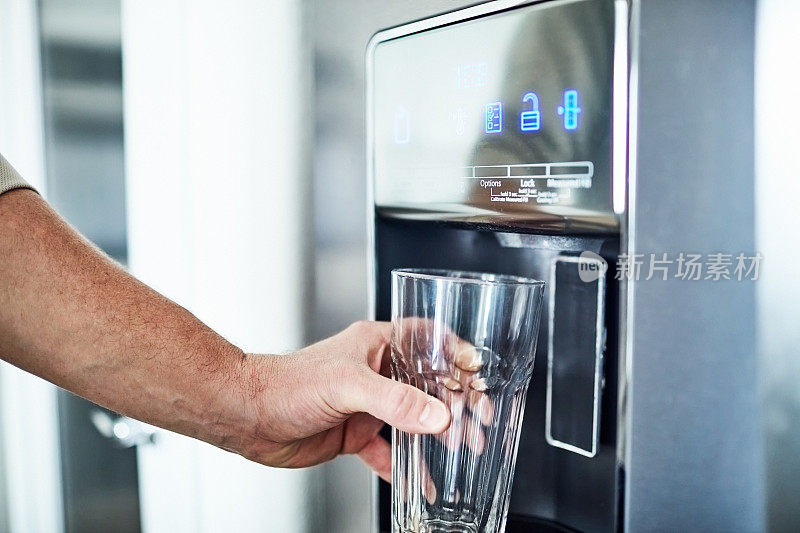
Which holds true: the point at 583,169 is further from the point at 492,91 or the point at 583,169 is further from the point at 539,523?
the point at 539,523

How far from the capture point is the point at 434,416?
543 mm

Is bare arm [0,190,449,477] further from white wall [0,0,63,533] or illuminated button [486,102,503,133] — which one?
white wall [0,0,63,533]

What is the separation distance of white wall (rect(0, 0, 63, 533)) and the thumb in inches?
Answer: 27.8

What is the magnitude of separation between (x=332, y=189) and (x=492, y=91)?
0.26 m

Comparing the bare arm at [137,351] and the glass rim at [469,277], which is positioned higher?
the glass rim at [469,277]

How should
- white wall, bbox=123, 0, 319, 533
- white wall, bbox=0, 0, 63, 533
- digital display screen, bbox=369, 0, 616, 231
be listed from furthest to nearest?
white wall, bbox=0, 0, 63, 533 < white wall, bbox=123, 0, 319, 533 < digital display screen, bbox=369, 0, 616, 231

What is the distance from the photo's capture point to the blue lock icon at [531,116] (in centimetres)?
55

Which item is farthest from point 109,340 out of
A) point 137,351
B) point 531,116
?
point 531,116

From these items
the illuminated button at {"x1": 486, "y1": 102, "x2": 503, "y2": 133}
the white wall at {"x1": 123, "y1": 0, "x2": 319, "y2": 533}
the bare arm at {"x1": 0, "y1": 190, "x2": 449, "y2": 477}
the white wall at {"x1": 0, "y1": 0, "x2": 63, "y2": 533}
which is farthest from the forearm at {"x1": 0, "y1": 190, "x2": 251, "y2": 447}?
the white wall at {"x1": 0, "y1": 0, "x2": 63, "y2": 533}

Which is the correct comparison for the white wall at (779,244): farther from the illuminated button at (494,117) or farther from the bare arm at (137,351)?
the bare arm at (137,351)

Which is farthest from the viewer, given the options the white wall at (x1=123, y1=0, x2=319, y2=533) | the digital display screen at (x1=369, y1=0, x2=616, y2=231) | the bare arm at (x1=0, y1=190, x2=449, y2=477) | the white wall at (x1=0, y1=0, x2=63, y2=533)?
the white wall at (x1=0, y1=0, x2=63, y2=533)

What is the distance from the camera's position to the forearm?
26.7 inches

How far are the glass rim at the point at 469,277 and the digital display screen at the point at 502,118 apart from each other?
0.05 meters

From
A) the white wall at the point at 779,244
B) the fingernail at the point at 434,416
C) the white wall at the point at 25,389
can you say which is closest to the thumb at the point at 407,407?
the fingernail at the point at 434,416
